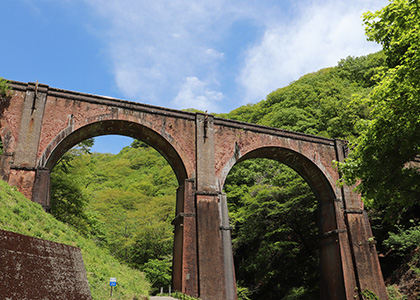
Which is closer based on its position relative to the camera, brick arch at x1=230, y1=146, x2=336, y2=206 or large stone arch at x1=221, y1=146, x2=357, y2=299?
large stone arch at x1=221, y1=146, x2=357, y2=299

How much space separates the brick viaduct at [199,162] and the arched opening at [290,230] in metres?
0.09

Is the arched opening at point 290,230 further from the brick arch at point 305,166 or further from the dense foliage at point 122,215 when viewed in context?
the dense foliage at point 122,215

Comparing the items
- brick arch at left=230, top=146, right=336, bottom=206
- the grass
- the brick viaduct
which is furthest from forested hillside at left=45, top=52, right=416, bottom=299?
the grass

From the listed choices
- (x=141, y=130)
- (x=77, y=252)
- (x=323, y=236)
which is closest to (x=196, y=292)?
(x=141, y=130)

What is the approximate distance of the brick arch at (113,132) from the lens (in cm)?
1278

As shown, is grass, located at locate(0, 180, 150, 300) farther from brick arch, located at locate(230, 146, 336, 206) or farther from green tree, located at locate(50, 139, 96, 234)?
brick arch, located at locate(230, 146, 336, 206)

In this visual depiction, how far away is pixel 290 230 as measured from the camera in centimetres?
1983

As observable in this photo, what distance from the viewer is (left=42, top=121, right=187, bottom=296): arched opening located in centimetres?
1412

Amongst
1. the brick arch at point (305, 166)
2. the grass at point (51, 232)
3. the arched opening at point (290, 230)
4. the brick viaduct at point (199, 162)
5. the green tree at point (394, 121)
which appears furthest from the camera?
the arched opening at point (290, 230)

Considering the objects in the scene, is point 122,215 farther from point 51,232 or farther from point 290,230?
point 51,232

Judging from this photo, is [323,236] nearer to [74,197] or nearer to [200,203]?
[200,203]

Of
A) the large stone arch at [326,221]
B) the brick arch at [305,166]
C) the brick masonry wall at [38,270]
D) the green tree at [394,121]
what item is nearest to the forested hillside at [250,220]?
the green tree at [394,121]

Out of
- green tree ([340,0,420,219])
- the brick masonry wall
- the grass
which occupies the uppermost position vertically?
green tree ([340,0,420,219])

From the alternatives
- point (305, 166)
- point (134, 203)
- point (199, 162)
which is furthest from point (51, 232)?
point (134, 203)
